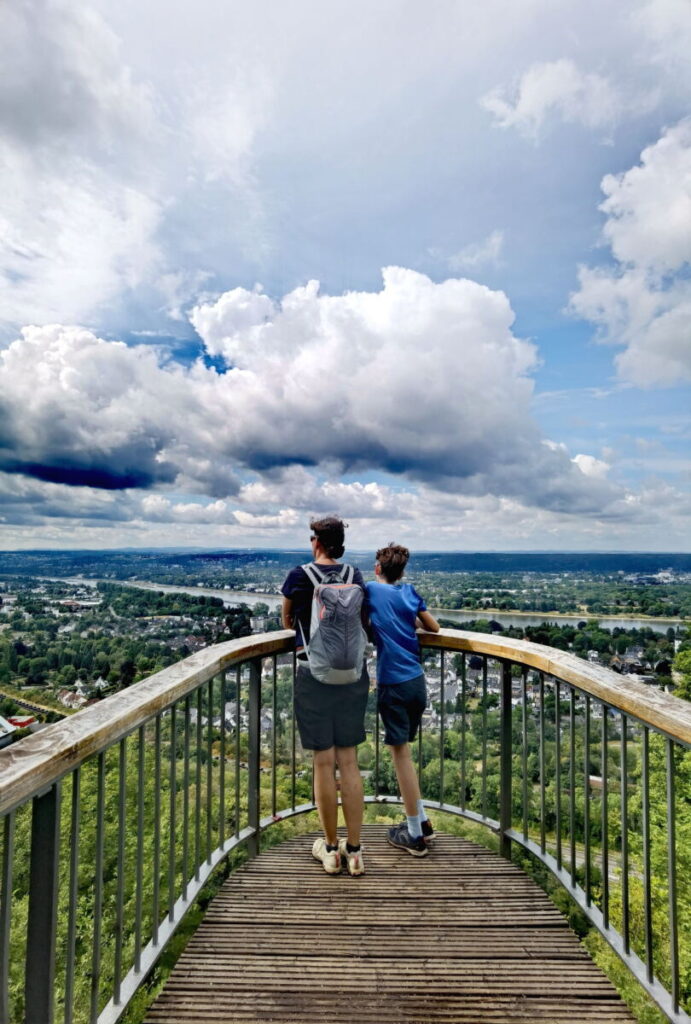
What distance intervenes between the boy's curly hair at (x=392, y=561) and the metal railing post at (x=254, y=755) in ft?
2.75

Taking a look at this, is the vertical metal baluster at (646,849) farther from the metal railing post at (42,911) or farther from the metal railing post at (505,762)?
the metal railing post at (42,911)

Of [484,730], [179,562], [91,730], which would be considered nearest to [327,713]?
[484,730]

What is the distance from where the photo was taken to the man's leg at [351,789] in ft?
7.35

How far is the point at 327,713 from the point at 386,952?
0.89 m

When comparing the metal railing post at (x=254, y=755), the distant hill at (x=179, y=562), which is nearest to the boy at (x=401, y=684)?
the metal railing post at (x=254, y=755)

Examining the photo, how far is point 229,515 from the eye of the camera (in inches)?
811

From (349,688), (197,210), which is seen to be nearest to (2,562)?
(197,210)

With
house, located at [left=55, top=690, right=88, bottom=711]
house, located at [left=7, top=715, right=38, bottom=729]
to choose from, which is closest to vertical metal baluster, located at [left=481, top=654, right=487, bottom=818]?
house, located at [left=7, top=715, right=38, bottom=729]

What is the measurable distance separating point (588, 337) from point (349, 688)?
56.6 ft

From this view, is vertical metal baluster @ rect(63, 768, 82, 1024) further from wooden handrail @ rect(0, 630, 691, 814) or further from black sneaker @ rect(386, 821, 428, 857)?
black sneaker @ rect(386, 821, 428, 857)

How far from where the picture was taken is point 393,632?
240 cm

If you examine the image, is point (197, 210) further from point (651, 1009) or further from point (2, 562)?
point (2, 562)

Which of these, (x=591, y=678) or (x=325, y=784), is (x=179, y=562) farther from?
(x=591, y=678)

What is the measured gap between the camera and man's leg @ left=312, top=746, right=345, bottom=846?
2205mm
